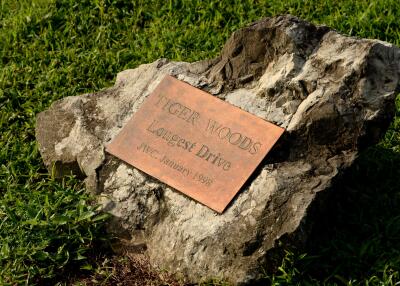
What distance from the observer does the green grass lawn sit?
3680mm

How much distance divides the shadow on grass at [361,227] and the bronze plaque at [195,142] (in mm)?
429

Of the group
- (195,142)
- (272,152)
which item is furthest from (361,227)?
(195,142)

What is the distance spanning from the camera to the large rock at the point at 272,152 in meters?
3.52

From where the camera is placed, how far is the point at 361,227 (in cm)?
383

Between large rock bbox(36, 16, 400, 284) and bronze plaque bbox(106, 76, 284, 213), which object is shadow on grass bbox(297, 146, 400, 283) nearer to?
large rock bbox(36, 16, 400, 284)

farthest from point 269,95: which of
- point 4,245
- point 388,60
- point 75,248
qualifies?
point 4,245

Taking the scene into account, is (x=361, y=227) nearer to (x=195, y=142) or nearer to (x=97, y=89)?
(x=195, y=142)

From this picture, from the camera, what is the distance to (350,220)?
152 inches

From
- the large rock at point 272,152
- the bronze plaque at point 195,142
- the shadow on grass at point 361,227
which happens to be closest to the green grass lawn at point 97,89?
the shadow on grass at point 361,227

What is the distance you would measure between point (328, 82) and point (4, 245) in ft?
5.42

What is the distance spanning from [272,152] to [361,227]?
1.88 ft

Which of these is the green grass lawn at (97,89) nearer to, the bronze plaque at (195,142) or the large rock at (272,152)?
the large rock at (272,152)

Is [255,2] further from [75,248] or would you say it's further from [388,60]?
[75,248]

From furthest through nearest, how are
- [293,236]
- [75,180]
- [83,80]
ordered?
[83,80] < [75,180] < [293,236]
